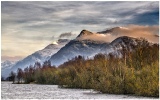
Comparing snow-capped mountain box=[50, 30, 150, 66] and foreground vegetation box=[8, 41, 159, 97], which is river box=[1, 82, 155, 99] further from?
snow-capped mountain box=[50, 30, 150, 66]

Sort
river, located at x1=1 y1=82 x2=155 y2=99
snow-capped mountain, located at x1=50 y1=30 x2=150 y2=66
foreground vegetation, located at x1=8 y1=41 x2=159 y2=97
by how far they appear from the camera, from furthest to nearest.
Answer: river, located at x1=1 y1=82 x2=155 y2=99, foreground vegetation, located at x1=8 y1=41 x2=159 y2=97, snow-capped mountain, located at x1=50 y1=30 x2=150 y2=66

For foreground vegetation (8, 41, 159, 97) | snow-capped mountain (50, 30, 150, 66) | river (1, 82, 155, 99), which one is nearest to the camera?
snow-capped mountain (50, 30, 150, 66)

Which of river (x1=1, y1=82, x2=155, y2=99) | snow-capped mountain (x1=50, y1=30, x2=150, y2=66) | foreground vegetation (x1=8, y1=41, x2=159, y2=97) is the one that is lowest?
river (x1=1, y1=82, x2=155, y2=99)

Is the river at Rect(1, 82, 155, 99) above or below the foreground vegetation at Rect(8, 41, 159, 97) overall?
below

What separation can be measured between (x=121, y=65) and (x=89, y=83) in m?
6.98

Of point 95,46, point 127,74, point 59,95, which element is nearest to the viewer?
point 127,74

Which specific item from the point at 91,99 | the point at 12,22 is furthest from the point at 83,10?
the point at 91,99

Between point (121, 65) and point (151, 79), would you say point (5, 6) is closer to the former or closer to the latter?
point (151, 79)

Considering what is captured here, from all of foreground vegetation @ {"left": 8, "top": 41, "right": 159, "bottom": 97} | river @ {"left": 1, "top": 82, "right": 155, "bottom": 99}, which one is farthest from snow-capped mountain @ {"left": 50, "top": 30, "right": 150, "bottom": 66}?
river @ {"left": 1, "top": 82, "right": 155, "bottom": 99}

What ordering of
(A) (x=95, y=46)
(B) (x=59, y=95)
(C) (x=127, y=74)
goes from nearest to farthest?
(C) (x=127, y=74) < (A) (x=95, y=46) < (B) (x=59, y=95)

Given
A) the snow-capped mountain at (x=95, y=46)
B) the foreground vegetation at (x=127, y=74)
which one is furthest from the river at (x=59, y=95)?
the snow-capped mountain at (x=95, y=46)

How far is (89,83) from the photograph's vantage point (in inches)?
1339

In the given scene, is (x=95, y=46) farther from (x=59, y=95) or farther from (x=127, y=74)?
(x=59, y=95)

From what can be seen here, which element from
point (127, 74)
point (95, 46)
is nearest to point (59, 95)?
point (95, 46)
